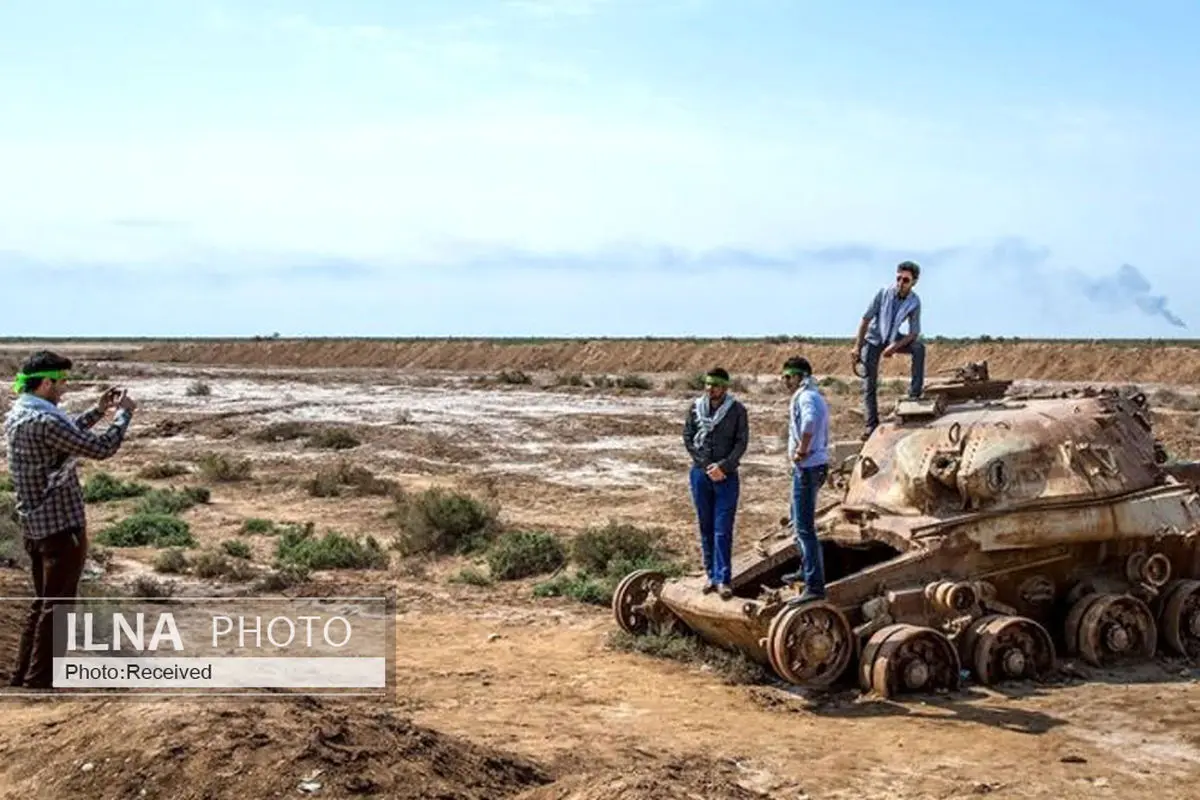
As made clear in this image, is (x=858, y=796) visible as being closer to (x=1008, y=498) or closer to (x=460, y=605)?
(x=1008, y=498)

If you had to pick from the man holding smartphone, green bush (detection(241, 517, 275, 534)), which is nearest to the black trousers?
the man holding smartphone

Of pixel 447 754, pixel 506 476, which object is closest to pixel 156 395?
pixel 506 476

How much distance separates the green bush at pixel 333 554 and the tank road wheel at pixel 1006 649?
803 cm

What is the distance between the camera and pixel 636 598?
11.9m

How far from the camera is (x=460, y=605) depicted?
544 inches

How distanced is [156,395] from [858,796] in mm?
45739

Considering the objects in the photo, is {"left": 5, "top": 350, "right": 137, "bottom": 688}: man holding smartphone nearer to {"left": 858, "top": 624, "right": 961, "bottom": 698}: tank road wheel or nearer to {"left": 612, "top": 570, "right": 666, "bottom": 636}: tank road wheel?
{"left": 612, "top": 570, "right": 666, "bottom": 636}: tank road wheel

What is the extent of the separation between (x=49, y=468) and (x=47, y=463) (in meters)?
0.03

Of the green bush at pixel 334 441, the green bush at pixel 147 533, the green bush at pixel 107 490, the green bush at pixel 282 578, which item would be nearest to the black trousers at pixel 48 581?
the green bush at pixel 282 578

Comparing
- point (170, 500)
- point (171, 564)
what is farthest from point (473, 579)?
point (170, 500)

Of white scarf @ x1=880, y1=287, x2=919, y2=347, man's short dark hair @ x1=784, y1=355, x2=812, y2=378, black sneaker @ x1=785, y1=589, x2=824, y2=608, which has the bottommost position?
black sneaker @ x1=785, y1=589, x2=824, y2=608

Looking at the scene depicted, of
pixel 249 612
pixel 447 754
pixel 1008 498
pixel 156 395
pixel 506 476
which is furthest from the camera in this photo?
pixel 156 395

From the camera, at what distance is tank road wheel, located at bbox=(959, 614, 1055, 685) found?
33.0 feet

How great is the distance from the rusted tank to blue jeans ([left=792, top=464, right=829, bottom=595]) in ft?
0.70
